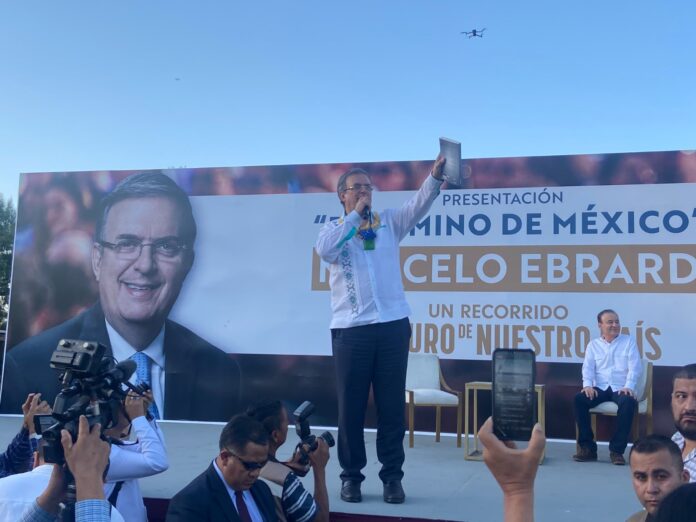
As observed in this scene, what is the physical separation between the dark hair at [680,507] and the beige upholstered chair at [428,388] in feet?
13.1

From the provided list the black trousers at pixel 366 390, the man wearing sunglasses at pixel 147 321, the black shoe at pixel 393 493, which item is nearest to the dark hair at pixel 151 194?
the man wearing sunglasses at pixel 147 321

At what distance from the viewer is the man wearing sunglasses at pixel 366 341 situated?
2.79 m

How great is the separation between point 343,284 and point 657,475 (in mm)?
1372

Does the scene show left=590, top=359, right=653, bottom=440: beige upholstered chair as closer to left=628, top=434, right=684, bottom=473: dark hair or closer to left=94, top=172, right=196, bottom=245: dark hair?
left=628, top=434, right=684, bottom=473: dark hair

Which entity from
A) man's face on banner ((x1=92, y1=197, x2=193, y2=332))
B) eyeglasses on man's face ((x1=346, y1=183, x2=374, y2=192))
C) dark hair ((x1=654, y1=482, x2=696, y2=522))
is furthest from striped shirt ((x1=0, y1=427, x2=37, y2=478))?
man's face on banner ((x1=92, y1=197, x2=193, y2=332))

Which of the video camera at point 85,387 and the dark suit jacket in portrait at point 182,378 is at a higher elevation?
the video camera at point 85,387

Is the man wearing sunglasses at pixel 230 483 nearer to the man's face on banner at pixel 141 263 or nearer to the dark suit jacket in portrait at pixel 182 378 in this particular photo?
the dark suit jacket in portrait at pixel 182 378

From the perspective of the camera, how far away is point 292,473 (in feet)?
8.09

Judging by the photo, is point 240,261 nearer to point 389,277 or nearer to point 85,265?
point 85,265

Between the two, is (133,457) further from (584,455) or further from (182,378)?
(182,378)

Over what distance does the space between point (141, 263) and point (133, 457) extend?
13.6 ft

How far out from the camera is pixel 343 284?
2.86 m

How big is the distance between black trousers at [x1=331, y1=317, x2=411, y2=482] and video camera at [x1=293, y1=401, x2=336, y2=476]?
0.24 metres

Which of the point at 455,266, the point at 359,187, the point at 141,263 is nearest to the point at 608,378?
the point at 455,266
